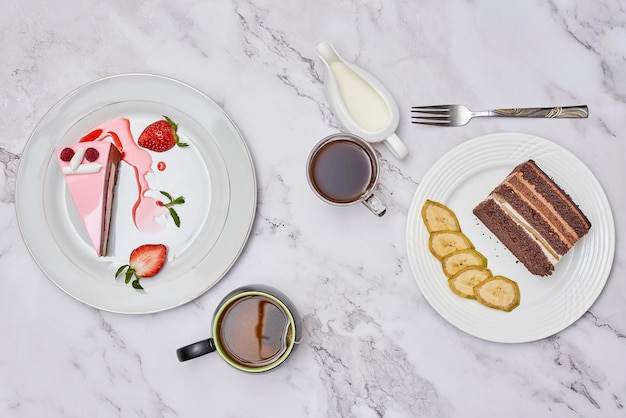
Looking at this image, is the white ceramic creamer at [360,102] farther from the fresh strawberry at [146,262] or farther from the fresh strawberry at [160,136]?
the fresh strawberry at [146,262]

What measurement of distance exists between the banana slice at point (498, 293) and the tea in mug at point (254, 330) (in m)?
0.48

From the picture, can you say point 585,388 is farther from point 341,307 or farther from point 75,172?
point 75,172

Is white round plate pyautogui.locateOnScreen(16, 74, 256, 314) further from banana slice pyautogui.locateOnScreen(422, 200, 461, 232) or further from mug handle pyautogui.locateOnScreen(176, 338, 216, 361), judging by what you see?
banana slice pyautogui.locateOnScreen(422, 200, 461, 232)

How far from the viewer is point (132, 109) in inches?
61.5

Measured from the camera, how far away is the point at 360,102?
1545 millimetres

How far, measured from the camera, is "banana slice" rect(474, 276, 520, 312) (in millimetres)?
1501

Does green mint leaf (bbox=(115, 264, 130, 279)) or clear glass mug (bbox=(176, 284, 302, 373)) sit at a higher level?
clear glass mug (bbox=(176, 284, 302, 373))

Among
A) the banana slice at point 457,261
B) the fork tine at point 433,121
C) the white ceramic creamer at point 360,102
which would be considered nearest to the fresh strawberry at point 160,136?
the white ceramic creamer at point 360,102

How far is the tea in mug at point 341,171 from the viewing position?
4.90 feet

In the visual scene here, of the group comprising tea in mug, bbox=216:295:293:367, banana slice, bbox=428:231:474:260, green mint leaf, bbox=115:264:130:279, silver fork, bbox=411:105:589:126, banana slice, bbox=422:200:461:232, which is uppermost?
silver fork, bbox=411:105:589:126

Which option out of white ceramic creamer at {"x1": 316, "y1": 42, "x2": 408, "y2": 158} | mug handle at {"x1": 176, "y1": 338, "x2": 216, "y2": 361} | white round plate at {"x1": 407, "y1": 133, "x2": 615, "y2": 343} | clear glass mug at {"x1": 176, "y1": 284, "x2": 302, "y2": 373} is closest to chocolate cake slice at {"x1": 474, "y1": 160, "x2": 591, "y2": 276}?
white round plate at {"x1": 407, "y1": 133, "x2": 615, "y2": 343}

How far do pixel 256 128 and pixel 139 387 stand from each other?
74 centimetres

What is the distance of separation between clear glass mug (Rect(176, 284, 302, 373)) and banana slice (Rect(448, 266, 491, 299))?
392 mm

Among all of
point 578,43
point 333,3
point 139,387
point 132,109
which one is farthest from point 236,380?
point 578,43
